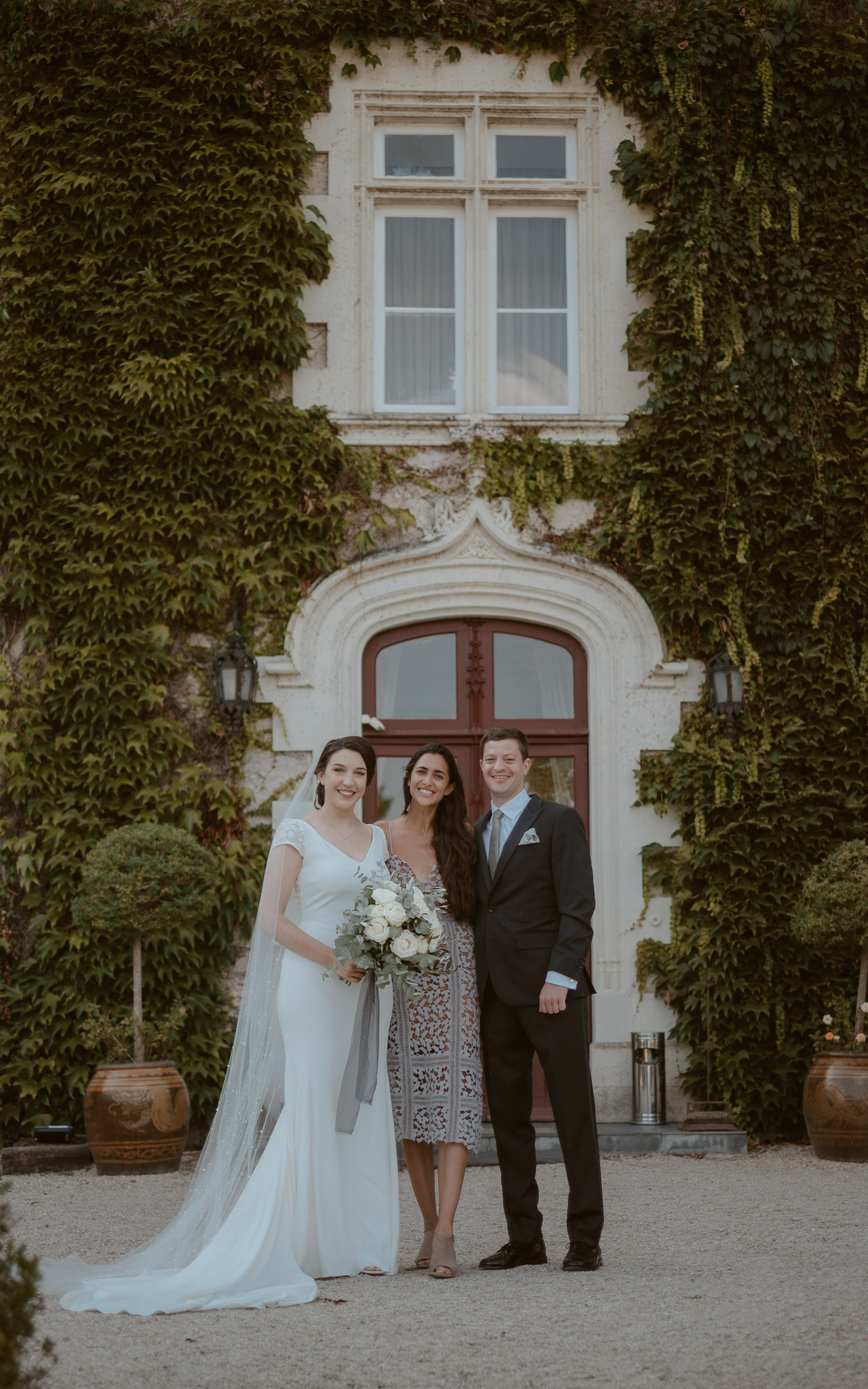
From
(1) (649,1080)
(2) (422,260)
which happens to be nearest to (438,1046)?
(1) (649,1080)

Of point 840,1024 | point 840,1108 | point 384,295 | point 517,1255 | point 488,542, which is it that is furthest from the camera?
point 384,295

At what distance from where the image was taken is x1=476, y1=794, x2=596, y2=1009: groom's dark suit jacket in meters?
4.57

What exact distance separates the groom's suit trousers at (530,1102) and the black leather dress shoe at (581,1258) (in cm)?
2

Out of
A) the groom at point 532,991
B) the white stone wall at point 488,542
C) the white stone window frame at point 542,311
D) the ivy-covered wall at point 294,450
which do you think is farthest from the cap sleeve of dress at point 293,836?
the white stone window frame at point 542,311

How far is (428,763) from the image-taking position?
15.3ft

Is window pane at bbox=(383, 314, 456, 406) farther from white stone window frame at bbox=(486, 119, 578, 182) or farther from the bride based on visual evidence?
the bride

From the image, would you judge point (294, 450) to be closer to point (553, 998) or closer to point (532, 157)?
point (532, 157)

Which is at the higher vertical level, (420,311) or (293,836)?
(420,311)

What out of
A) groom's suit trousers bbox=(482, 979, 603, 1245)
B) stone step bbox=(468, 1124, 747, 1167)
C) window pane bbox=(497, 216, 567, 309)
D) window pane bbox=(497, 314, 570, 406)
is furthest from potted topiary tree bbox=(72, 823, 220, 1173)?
window pane bbox=(497, 216, 567, 309)

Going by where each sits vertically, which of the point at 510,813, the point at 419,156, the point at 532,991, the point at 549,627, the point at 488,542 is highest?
the point at 419,156

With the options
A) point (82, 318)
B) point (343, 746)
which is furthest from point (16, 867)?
point (343, 746)

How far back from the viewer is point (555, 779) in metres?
8.67

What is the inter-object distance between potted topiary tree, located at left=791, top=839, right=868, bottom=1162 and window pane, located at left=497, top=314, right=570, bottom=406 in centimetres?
329

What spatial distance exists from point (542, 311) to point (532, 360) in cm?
33
